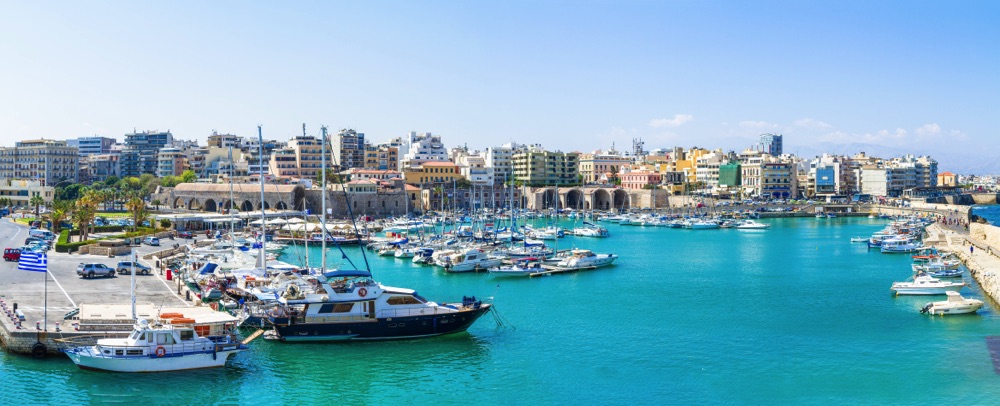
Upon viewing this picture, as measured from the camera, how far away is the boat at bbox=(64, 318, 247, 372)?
2548 cm

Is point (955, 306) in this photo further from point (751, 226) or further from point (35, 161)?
point (35, 161)

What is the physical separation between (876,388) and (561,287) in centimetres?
2213

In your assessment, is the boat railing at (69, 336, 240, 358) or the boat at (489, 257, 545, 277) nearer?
the boat railing at (69, 336, 240, 358)

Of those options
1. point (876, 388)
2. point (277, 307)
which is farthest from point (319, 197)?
point (876, 388)

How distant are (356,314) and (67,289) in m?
13.6

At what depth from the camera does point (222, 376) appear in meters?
26.2

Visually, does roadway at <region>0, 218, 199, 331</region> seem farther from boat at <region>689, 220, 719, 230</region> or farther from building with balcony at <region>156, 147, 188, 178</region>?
building with balcony at <region>156, 147, 188, 178</region>

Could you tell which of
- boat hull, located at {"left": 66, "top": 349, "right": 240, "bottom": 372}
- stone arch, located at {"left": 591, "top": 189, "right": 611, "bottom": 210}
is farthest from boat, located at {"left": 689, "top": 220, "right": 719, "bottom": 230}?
boat hull, located at {"left": 66, "top": 349, "right": 240, "bottom": 372}

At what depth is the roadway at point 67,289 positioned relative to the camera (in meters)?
31.6

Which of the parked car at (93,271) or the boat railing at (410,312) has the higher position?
the parked car at (93,271)

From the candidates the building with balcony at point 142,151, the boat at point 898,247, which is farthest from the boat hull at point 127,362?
the building with balcony at point 142,151

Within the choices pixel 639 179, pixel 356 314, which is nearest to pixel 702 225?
pixel 639 179

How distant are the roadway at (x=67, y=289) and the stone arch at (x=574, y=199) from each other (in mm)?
84330

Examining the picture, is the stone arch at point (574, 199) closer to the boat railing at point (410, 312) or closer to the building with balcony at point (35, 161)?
the building with balcony at point (35, 161)
